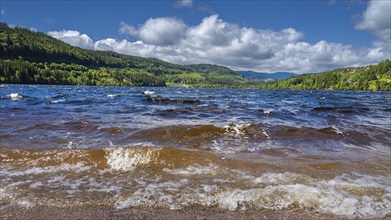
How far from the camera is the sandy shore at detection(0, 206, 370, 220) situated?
471cm

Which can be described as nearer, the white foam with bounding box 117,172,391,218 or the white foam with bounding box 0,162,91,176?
the white foam with bounding box 117,172,391,218

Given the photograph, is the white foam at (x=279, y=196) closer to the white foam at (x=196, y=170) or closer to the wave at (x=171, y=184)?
the wave at (x=171, y=184)

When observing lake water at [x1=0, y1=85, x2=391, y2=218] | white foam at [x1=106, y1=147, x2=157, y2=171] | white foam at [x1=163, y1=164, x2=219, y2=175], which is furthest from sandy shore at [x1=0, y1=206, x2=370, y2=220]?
white foam at [x1=106, y1=147, x2=157, y2=171]

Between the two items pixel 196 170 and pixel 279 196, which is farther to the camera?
pixel 196 170

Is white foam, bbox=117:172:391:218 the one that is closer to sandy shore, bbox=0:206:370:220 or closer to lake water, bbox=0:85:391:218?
lake water, bbox=0:85:391:218

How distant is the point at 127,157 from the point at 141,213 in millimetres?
3764

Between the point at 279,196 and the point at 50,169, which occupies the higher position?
the point at 279,196

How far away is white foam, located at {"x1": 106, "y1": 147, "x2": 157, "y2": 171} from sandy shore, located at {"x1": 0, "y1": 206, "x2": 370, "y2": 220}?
8.96ft

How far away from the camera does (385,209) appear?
5.28 m

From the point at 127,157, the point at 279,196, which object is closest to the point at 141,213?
the point at 279,196

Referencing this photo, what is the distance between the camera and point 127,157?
333 inches

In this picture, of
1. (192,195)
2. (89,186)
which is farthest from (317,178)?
(89,186)

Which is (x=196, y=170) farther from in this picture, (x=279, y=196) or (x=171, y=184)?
(x=279, y=196)

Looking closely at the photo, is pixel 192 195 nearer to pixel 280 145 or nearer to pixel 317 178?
pixel 317 178
